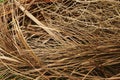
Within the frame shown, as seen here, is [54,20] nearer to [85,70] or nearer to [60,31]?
[60,31]

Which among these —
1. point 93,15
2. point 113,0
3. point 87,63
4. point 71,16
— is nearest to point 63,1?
point 71,16

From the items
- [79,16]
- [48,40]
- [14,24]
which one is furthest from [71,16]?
[14,24]

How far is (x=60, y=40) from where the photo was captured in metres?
1.86

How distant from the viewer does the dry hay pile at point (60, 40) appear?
5.64 ft

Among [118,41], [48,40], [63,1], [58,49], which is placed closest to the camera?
[118,41]

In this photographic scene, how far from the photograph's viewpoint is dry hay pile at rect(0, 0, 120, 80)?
1.72 metres

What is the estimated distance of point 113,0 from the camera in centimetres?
179

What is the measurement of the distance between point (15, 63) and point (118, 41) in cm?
61

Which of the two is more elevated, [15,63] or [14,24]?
[14,24]

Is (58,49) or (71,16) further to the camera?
(71,16)

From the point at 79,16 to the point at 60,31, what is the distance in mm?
165

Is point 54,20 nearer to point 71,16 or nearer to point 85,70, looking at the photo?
point 71,16

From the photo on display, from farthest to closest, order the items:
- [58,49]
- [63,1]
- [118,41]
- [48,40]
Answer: [63,1] → [48,40] → [58,49] → [118,41]

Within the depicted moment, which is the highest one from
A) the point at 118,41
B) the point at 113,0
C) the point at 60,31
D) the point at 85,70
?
the point at 113,0
